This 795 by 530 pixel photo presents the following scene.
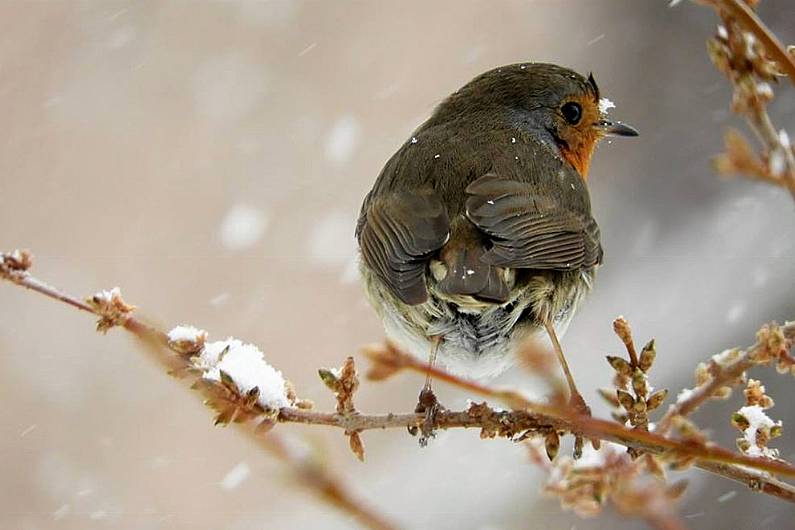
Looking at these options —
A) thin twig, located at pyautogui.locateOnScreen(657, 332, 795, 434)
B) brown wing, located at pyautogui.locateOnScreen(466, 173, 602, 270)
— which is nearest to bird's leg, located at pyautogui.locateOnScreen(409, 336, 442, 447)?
brown wing, located at pyautogui.locateOnScreen(466, 173, 602, 270)

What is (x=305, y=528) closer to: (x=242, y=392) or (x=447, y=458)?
(x=447, y=458)

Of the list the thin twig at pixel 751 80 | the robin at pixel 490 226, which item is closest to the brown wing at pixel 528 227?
the robin at pixel 490 226

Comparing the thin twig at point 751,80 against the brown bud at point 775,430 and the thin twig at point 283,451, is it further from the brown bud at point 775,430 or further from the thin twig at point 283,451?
the brown bud at point 775,430

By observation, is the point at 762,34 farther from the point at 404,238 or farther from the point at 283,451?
the point at 404,238

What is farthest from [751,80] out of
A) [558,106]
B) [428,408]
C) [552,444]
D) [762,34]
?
[558,106]

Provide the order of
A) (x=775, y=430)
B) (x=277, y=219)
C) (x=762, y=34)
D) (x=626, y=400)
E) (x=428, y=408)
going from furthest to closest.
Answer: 1. (x=277, y=219)
2. (x=428, y=408)
3. (x=626, y=400)
4. (x=775, y=430)
5. (x=762, y=34)

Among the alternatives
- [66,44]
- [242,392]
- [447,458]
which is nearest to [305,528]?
[447,458]

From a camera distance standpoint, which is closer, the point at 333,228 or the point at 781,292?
the point at 781,292
